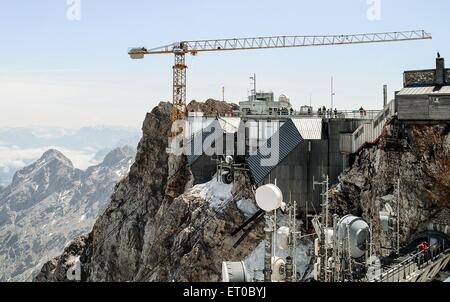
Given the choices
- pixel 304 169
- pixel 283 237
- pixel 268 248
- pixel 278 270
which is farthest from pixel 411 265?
pixel 304 169

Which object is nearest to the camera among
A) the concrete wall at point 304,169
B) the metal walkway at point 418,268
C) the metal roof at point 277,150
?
the metal walkway at point 418,268

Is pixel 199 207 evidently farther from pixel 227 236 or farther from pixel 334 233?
pixel 334 233

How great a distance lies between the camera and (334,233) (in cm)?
3127

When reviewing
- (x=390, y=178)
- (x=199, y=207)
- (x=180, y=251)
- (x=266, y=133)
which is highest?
(x=266, y=133)

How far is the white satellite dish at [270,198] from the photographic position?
26.8 meters

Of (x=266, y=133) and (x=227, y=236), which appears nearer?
(x=227, y=236)

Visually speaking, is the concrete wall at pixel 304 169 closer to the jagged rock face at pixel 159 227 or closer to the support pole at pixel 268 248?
the jagged rock face at pixel 159 227

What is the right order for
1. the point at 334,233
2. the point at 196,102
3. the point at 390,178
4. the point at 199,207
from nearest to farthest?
1. the point at 334,233
2. the point at 390,178
3. the point at 199,207
4. the point at 196,102

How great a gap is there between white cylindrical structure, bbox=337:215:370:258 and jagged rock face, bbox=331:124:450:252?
931cm

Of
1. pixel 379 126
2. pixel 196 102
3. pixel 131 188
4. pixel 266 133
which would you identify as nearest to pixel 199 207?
pixel 266 133

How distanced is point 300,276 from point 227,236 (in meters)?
10.8

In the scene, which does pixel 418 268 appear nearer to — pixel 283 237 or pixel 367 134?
pixel 283 237

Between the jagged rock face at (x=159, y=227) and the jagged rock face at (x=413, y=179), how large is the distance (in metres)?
14.0

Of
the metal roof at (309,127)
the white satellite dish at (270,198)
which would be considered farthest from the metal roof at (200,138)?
the white satellite dish at (270,198)
